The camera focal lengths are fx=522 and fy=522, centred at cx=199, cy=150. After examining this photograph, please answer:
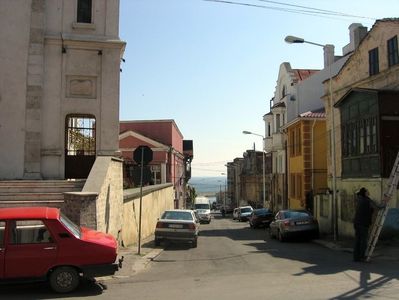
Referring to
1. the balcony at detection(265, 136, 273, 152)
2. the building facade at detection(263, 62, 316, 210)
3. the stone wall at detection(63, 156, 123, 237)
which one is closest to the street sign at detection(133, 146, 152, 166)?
the stone wall at detection(63, 156, 123, 237)

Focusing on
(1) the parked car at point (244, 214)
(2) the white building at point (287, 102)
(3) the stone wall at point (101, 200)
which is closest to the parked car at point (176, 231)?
(3) the stone wall at point (101, 200)

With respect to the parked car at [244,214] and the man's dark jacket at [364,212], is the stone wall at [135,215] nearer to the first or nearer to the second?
the man's dark jacket at [364,212]

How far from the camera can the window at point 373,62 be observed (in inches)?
965

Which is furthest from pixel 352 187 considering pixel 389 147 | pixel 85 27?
pixel 85 27

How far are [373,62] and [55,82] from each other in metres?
14.7

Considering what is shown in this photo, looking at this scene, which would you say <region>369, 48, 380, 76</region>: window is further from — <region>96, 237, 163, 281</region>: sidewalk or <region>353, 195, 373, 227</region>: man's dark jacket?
<region>96, 237, 163, 281</region>: sidewalk

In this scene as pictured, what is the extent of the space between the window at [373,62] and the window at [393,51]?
3.60ft

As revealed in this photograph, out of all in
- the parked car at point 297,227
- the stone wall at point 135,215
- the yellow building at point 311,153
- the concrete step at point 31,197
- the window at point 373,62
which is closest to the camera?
the concrete step at point 31,197

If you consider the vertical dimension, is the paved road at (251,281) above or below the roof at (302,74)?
below

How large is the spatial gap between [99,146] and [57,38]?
15.8 ft

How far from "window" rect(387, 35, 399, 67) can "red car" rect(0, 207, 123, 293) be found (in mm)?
17441

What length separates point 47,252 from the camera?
9.45m

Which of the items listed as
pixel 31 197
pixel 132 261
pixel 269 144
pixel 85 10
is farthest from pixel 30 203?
pixel 269 144

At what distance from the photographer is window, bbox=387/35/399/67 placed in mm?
22758
